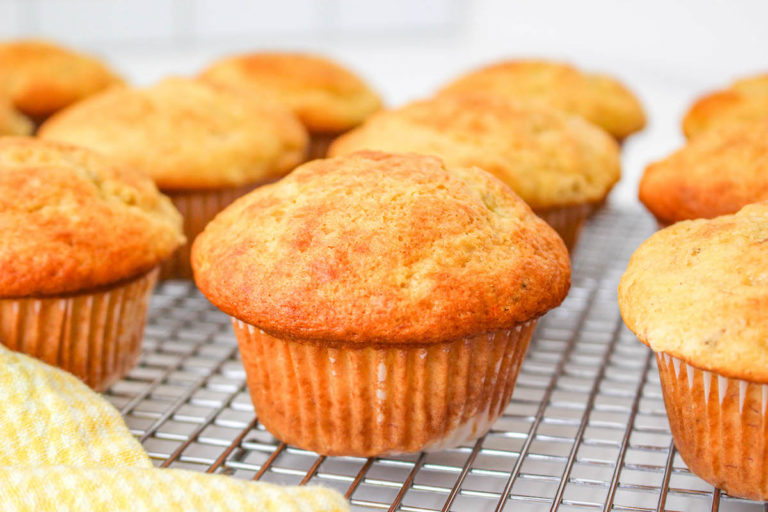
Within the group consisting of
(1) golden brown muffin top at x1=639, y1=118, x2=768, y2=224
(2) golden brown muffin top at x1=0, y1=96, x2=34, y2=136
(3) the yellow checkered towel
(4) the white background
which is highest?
(1) golden brown muffin top at x1=639, y1=118, x2=768, y2=224

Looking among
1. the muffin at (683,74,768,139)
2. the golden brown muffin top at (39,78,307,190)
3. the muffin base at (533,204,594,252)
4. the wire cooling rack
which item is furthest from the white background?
the wire cooling rack

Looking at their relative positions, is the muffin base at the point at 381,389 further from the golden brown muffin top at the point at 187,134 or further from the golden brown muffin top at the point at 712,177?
the golden brown muffin top at the point at 187,134

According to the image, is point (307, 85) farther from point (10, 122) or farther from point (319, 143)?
point (10, 122)

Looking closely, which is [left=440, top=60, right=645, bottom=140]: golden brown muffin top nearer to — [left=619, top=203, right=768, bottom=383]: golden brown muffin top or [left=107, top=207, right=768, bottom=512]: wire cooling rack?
[left=107, top=207, right=768, bottom=512]: wire cooling rack

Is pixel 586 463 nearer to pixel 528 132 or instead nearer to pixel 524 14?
pixel 528 132

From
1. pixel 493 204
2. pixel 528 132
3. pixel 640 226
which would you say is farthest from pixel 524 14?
pixel 493 204

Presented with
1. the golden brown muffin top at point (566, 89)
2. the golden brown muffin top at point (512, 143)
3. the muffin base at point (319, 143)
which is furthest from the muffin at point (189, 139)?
the golden brown muffin top at point (566, 89)
